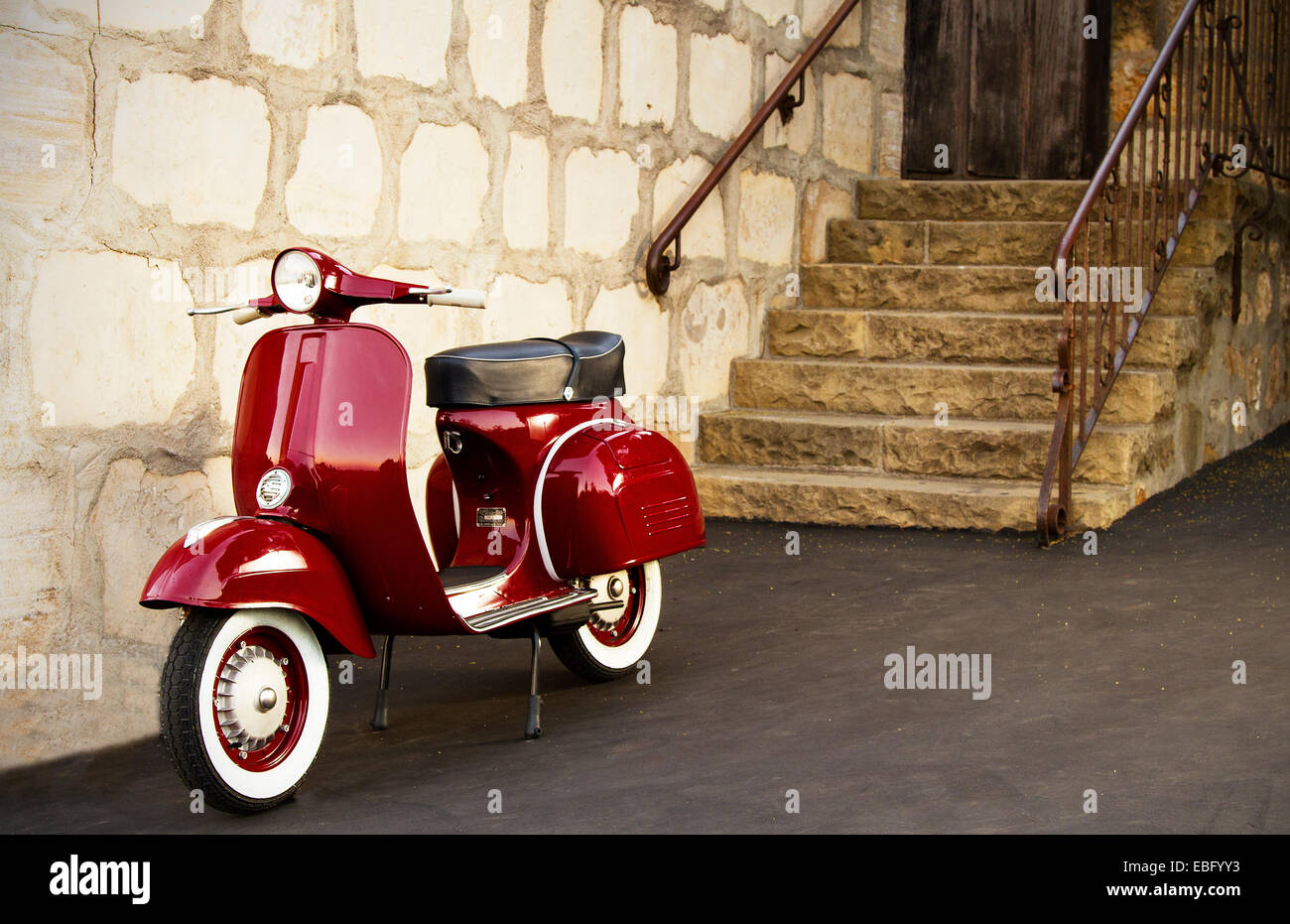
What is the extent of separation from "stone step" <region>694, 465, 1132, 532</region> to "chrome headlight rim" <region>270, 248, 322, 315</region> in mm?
2836

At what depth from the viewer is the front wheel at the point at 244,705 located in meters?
2.41

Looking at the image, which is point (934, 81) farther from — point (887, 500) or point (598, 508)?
point (598, 508)

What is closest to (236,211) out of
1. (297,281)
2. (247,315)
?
(247,315)

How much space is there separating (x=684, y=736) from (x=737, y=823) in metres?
0.53

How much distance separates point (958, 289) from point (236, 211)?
11.3 feet

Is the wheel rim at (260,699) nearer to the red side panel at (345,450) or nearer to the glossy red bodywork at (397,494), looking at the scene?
the glossy red bodywork at (397,494)

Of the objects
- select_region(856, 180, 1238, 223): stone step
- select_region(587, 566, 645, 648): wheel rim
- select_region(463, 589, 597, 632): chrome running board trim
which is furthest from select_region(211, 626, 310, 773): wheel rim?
select_region(856, 180, 1238, 223): stone step

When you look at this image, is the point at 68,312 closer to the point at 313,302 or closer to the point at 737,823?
the point at 313,302

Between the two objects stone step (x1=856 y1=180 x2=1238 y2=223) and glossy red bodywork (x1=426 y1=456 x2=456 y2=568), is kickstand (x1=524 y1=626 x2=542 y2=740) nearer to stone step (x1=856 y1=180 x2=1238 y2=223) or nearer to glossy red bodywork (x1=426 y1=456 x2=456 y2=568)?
glossy red bodywork (x1=426 y1=456 x2=456 y2=568)

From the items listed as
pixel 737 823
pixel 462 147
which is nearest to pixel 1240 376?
pixel 462 147

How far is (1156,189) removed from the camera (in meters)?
5.29

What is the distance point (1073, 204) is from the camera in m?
6.22

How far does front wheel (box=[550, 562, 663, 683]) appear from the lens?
3.35 m

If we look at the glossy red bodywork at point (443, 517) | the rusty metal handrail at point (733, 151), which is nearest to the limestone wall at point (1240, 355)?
the rusty metal handrail at point (733, 151)
